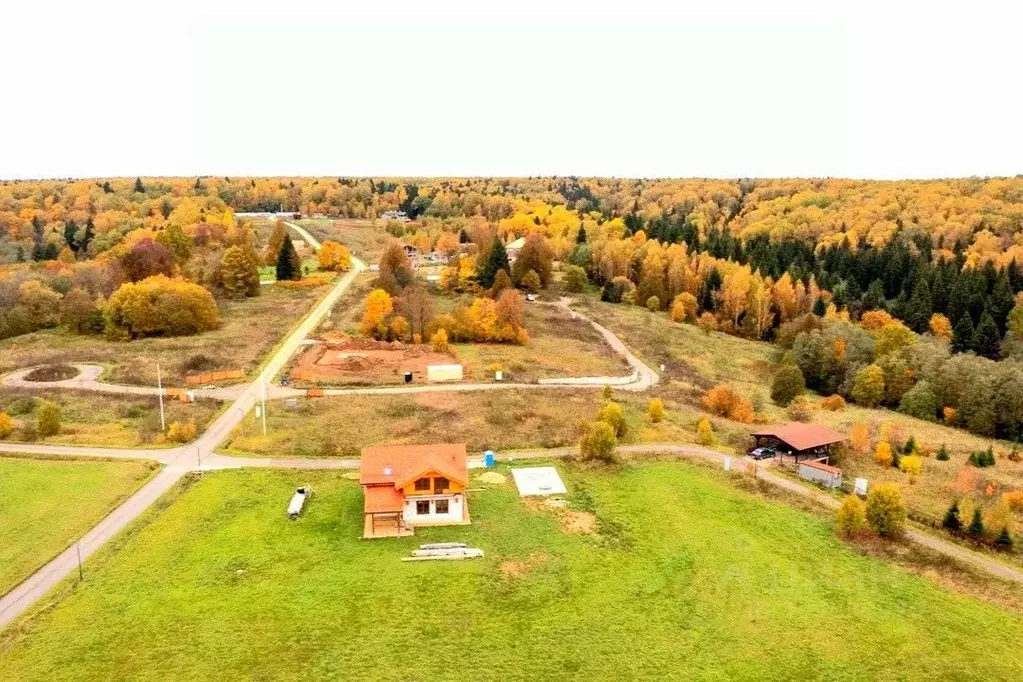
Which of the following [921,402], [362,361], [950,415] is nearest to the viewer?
[950,415]

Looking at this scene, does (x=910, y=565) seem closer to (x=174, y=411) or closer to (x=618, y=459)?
(x=618, y=459)

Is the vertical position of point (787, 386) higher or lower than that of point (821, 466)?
lower

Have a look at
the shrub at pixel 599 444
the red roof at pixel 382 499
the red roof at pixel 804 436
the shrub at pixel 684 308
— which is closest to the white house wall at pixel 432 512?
the red roof at pixel 382 499

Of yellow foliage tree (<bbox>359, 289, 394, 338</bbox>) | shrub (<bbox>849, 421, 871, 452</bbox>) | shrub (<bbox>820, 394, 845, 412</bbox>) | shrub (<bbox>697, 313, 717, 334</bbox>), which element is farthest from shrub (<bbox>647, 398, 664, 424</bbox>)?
shrub (<bbox>697, 313, 717, 334</bbox>)

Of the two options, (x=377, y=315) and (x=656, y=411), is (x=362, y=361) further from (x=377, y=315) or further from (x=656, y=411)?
(x=656, y=411)

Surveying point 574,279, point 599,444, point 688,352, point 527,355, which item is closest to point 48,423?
point 599,444

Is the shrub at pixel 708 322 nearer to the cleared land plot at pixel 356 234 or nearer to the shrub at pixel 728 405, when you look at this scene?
the shrub at pixel 728 405
